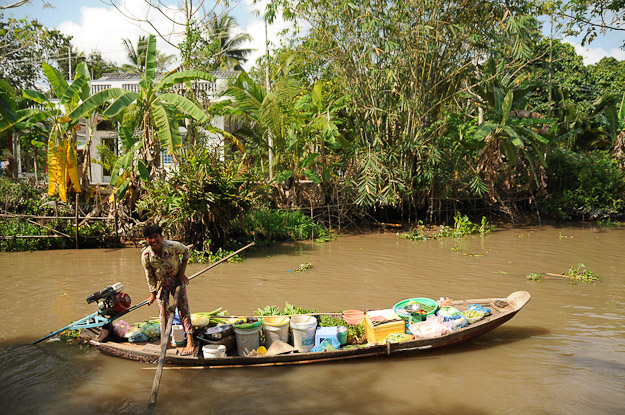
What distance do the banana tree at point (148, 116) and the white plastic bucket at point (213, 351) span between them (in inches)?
228

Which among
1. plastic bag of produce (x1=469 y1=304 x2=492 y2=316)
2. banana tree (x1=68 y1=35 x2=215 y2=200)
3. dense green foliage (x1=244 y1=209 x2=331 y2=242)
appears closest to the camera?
plastic bag of produce (x1=469 y1=304 x2=492 y2=316)

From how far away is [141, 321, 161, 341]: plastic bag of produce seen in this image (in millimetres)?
5184

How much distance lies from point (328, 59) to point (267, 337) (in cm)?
1077

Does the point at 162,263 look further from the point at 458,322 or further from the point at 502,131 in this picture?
the point at 502,131

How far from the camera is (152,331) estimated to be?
5199 millimetres

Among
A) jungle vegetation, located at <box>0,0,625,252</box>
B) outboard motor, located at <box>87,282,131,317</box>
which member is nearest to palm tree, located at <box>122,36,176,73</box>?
jungle vegetation, located at <box>0,0,625,252</box>

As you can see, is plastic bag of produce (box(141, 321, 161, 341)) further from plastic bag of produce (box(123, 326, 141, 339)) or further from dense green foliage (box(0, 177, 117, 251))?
dense green foliage (box(0, 177, 117, 251))

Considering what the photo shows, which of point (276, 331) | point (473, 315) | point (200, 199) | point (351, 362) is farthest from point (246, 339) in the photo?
point (200, 199)

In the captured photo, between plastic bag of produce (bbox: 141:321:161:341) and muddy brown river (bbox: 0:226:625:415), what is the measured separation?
0.33 m

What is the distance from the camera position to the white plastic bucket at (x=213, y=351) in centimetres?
477

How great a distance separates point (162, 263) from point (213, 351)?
103 cm

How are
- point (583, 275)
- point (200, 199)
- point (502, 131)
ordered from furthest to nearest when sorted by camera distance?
point (502, 131) < point (200, 199) < point (583, 275)

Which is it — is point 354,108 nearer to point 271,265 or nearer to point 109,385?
point 271,265

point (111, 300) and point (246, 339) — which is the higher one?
point (111, 300)
